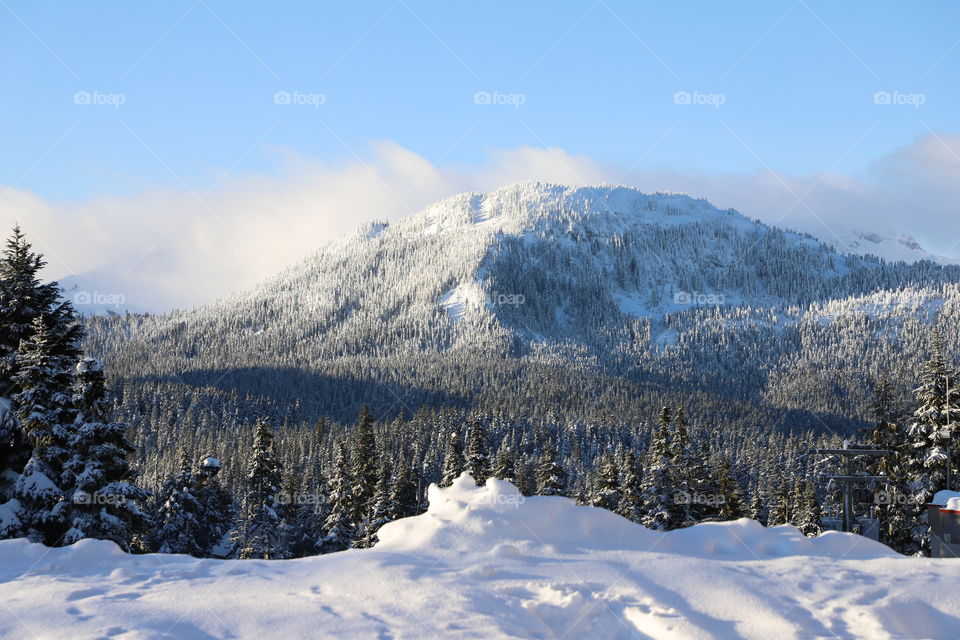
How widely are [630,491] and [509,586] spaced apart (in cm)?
3311

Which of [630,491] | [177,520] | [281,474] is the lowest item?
[177,520]

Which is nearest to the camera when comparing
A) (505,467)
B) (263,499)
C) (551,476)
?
(263,499)

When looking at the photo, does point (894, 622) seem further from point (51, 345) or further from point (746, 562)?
point (51, 345)

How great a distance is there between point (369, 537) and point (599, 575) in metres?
34.1

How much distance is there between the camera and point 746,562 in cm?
1261

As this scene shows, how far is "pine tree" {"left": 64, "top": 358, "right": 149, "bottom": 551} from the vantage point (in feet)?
72.5

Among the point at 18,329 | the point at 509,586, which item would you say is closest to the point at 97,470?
the point at 18,329

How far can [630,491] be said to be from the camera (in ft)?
141

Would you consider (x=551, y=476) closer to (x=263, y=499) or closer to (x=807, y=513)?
(x=263, y=499)

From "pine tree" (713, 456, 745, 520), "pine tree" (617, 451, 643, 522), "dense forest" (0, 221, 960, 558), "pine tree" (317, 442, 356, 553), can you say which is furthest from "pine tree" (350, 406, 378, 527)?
"pine tree" (713, 456, 745, 520)

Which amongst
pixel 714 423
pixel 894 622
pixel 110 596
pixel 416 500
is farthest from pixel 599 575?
pixel 714 423

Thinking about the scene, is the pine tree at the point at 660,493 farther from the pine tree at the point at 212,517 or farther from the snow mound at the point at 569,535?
the pine tree at the point at 212,517

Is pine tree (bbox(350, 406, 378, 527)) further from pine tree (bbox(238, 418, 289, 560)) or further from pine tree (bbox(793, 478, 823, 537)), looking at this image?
pine tree (bbox(793, 478, 823, 537))

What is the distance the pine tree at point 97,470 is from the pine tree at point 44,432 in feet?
0.96
